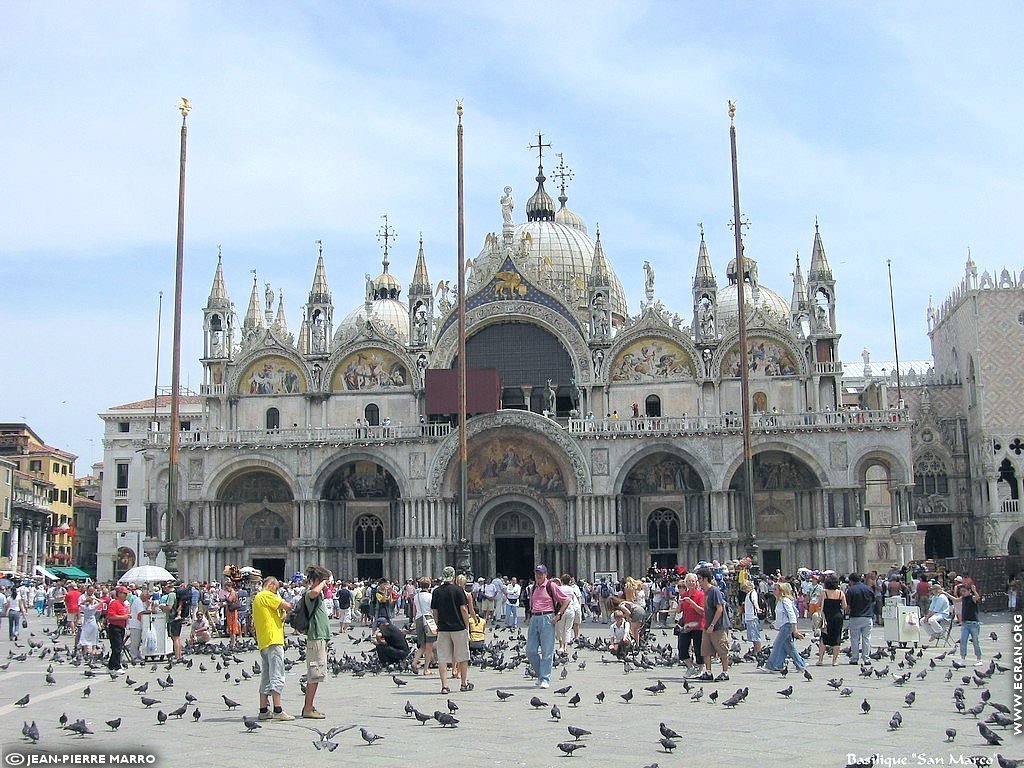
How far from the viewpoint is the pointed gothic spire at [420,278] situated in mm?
Result: 55750

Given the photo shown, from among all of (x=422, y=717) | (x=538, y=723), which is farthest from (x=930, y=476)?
(x=422, y=717)

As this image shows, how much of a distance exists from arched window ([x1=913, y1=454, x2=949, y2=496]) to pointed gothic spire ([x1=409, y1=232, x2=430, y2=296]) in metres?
26.7

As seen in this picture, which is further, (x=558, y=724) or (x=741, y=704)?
(x=741, y=704)

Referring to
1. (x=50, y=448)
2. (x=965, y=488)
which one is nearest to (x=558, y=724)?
(x=965, y=488)

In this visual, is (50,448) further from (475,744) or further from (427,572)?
(475,744)

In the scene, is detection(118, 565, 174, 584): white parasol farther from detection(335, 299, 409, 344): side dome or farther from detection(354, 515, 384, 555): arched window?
detection(335, 299, 409, 344): side dome

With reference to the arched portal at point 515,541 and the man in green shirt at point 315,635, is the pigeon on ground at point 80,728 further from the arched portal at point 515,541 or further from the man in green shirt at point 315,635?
the arched portal at point 515,541

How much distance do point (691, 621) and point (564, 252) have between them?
153 feet

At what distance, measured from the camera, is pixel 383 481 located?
5328 centimetres

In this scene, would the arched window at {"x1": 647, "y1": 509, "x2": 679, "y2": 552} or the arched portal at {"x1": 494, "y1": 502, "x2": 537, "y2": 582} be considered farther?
the arched portal at {"x1": 494, "y1": 502, "x2": 537, "y2": 582}

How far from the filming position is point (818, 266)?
5316cm

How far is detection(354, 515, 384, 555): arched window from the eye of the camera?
53562 millimetres

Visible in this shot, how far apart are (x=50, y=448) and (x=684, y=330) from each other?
170ft

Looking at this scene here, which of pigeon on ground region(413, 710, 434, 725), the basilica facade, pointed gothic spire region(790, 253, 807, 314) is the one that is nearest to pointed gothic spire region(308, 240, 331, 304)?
the basilica facade
